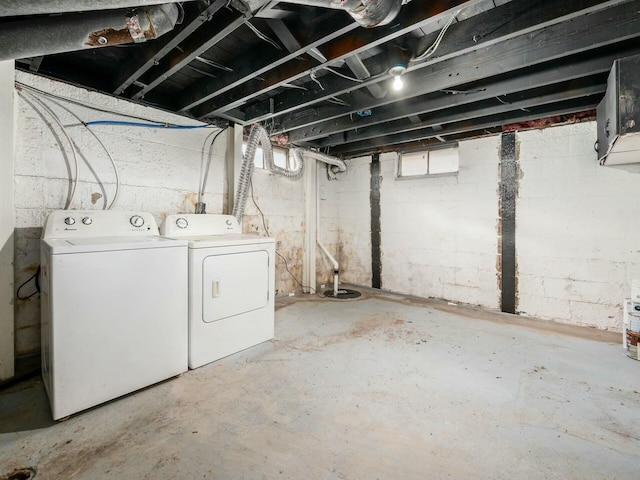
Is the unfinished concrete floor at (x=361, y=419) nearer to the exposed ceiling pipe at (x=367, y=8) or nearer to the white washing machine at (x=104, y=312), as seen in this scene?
the white washing machine at (x=104, y=312)

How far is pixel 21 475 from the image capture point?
3.90 ft

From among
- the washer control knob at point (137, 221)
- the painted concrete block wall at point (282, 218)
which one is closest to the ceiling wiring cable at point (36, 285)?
the washer control knob at point (137, 221)

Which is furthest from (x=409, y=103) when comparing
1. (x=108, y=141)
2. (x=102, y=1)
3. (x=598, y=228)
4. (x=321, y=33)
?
(x=108, y=141)

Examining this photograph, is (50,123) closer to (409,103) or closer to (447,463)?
(409,103)

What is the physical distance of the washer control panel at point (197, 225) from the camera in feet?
8.08

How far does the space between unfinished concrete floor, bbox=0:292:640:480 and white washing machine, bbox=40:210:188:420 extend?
15cm

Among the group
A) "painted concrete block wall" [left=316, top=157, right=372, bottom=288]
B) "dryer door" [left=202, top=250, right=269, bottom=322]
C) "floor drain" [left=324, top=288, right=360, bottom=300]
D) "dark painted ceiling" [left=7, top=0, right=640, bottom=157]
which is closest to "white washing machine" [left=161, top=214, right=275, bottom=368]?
"dryer door" [left=202, top=250, right=269, bottom=322]

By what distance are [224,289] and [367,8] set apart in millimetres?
1950

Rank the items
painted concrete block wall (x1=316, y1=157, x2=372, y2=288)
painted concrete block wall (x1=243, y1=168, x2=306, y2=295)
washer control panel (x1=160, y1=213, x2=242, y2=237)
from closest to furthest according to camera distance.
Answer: washer control panel (x1=160, y1=213, x2=242, y2=237) < painted concrete block wall (x1=243, y1=168, x2=306, y2=295) < painted concrete block wall (x1=316, y1=157, x2=372, y2=288)

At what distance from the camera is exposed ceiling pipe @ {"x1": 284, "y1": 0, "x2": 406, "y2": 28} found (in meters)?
1.18

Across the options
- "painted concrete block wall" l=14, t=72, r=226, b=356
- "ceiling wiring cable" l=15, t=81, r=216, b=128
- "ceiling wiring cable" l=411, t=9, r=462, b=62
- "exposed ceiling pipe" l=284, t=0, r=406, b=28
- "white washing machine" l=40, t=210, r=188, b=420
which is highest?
"ceiling wiring cable" l=411, t=9, r=462, b=62

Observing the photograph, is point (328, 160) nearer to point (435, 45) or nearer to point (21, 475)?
point (435, 45)

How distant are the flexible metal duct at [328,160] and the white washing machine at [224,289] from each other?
167 centimetres

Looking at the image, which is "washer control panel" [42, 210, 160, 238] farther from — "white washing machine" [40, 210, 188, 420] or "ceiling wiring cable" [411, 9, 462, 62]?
"ceiling wiring cable" [411, 9, 462, 62]
